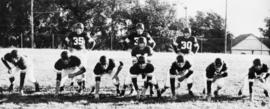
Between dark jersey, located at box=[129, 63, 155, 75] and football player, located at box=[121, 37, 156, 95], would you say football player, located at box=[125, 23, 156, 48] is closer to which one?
football player, located at box=[121, 37, 156, 95]

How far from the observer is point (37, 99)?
31.0 ft

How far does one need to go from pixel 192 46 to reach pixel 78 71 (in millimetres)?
3406

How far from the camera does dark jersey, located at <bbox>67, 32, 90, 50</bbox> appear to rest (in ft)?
36.0

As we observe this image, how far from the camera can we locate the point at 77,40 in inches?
431

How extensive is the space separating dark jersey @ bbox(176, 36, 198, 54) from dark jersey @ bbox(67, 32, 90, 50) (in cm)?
275

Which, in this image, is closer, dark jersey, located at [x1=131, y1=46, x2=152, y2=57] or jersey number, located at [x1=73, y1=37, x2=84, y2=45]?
dark jersey, located at [x1=131, y1=46, x2=152, y2=57]

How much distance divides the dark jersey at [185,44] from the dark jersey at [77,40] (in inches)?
108

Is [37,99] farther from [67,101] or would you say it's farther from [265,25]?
[265,25]

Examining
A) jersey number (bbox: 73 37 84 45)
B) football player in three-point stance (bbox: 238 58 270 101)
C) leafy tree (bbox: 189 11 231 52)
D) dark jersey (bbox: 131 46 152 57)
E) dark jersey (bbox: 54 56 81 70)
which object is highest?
leafy tree (bbox: 189 11 231 52)

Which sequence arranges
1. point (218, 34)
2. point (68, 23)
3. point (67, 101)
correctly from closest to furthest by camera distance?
point (67, 101), point (68, 23), point (218, 34)

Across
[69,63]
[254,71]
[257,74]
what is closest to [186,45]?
[254,71]

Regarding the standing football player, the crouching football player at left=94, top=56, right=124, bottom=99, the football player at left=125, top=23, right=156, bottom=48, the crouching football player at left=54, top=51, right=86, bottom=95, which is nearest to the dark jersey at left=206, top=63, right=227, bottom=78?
the football player at left=125, top=23, right=156, bottom=48

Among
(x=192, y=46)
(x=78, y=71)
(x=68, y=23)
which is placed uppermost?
(x=68, y=23)

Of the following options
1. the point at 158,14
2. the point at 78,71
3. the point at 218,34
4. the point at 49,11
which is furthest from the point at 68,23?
the point at 78,71
